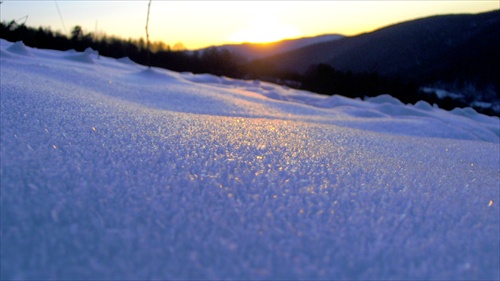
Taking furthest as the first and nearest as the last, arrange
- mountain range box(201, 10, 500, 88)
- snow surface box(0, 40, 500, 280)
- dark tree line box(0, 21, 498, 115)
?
mountain range box(201, 10, 500, 88) → dark tree line box(0, 21, 498, 115) → snow surface box(0, 40, 500, 280)

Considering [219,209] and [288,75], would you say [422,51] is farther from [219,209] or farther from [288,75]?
[219,209]

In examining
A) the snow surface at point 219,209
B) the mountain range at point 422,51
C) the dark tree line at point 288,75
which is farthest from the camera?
the mountain range at point 422,51

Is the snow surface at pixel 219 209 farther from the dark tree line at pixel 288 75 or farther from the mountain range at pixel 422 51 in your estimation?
the mountain range at pixel 422 51

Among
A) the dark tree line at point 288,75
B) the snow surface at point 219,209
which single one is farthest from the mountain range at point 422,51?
the snow surface at point 219,209

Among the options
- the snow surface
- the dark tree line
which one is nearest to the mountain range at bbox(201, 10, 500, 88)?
the dark tree line

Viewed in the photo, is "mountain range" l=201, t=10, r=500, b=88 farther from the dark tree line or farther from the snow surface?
the snow surface

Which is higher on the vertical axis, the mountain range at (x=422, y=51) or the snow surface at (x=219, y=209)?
the mountain range at (x=422, y=51)

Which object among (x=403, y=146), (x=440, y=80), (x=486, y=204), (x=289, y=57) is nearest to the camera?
(x=486, y=204)

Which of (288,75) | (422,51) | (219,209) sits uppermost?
(422,51)

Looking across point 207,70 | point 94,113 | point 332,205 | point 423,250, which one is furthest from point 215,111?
point 207,70

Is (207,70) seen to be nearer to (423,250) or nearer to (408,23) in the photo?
(423,250)

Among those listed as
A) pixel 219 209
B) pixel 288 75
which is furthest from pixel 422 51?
pixel 219 209
